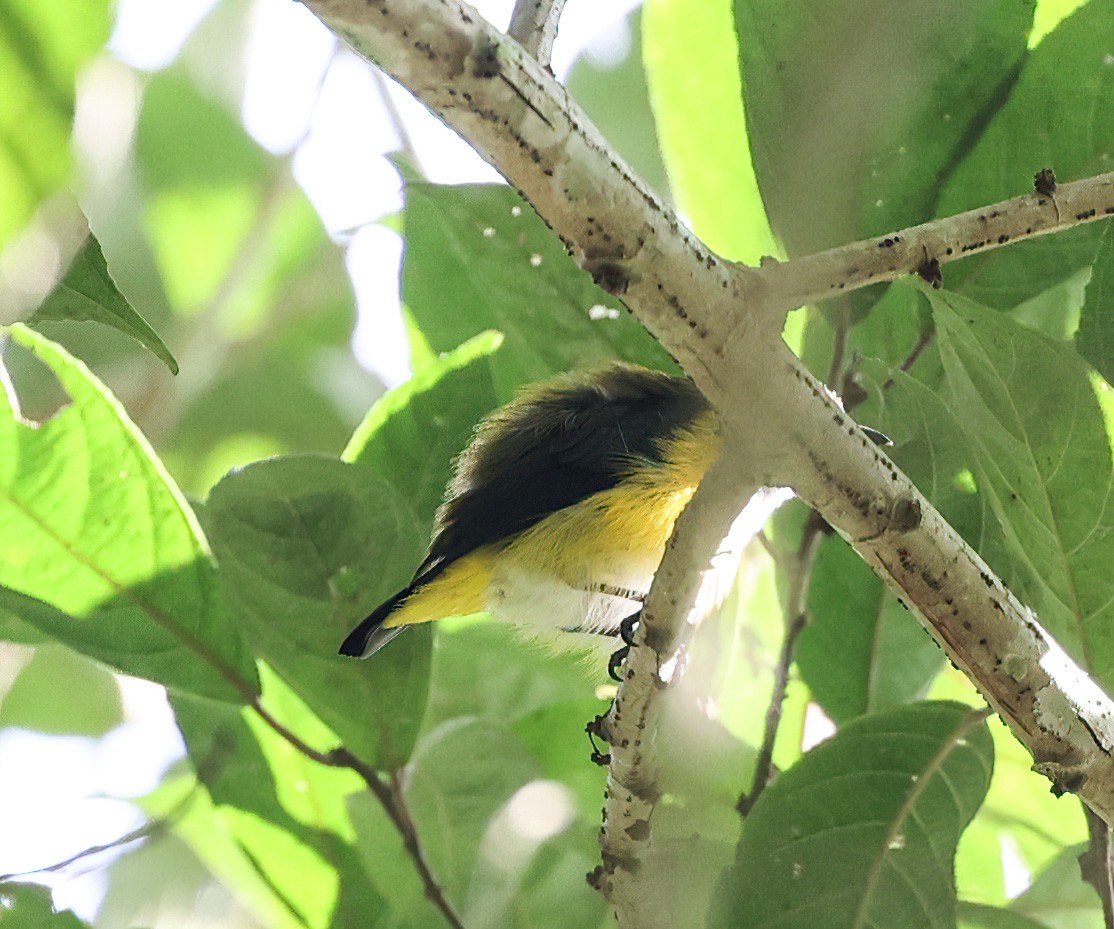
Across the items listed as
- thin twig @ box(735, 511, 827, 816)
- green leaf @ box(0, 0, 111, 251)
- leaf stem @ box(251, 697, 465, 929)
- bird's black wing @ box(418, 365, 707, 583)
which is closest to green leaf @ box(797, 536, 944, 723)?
thin twig @ box(735, 511, 827, 816)

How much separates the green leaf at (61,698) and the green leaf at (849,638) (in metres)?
1.25

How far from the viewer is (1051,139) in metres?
1.21

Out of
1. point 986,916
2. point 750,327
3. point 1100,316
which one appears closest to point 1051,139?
point 1100,316

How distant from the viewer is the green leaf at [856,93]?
3.75 feet

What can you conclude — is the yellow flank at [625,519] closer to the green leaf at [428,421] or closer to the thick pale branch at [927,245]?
the green leaf at [428,421]

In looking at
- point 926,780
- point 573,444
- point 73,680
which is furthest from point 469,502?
point 73,680

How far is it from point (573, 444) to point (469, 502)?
0.15 metres

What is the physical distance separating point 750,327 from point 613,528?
769mm

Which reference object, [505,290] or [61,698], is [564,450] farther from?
[61,698]

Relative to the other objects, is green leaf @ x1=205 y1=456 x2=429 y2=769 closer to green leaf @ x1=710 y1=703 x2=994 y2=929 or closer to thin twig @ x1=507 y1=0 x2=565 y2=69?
green leaf @ x1=710 y1=703 x2=994 y2=929

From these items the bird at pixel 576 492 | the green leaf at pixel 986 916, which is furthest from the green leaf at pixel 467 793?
the green leaf at pixel 986 916

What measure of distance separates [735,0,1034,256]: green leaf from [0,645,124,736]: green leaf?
1.42 metres

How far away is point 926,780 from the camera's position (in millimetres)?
1132

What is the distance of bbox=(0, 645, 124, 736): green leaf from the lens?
6.72 feet
